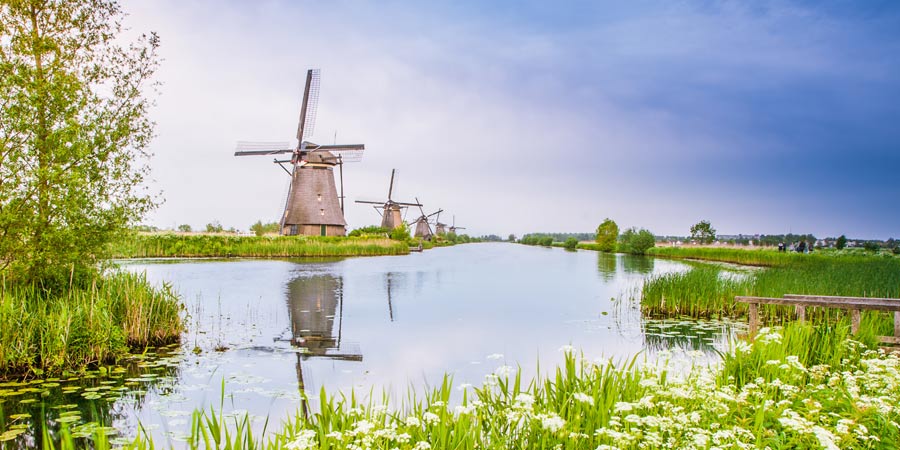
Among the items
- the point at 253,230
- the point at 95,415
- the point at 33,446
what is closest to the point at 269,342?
the point at 95,415

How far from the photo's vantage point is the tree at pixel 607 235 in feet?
187

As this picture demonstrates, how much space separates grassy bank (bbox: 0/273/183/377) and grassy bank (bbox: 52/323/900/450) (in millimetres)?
3454

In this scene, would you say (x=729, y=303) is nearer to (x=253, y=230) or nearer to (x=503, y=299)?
(x=503, y=299)

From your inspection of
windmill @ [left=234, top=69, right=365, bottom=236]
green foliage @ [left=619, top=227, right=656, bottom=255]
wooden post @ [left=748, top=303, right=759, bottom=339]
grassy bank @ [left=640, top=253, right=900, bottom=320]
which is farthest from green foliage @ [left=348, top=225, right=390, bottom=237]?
wooden post @ [left=748, top=303, right=759, bottom=339]

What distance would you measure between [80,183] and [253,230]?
50538 millimetres

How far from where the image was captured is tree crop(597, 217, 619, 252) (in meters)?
57.0

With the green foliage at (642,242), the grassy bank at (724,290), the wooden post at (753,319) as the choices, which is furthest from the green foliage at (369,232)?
the wooden post at (753,319)

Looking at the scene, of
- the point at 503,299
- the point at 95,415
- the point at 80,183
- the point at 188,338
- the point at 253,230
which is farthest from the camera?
the point at 253,230

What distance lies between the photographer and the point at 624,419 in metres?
3.18

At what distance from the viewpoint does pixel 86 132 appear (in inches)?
315

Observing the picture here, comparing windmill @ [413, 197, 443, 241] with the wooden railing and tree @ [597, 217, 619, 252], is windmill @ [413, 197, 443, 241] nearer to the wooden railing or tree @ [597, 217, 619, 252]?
tree @ [597, 217, 619, 252]

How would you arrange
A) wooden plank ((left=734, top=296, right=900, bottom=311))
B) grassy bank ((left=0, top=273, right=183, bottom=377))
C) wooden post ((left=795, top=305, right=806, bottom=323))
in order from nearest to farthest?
grassy bank ((left=0, top=273, right=183, bottom=377)), wooden plank ((left=734, top=296, right=900, bottom=311)), wooden post ((left=795, top=305, right=806, bottom=323))

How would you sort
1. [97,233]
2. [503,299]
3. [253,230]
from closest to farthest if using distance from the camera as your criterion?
[97,233] → [503,299] → [253,230]

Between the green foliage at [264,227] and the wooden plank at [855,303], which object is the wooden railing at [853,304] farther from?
the green foliage at [264,227]
